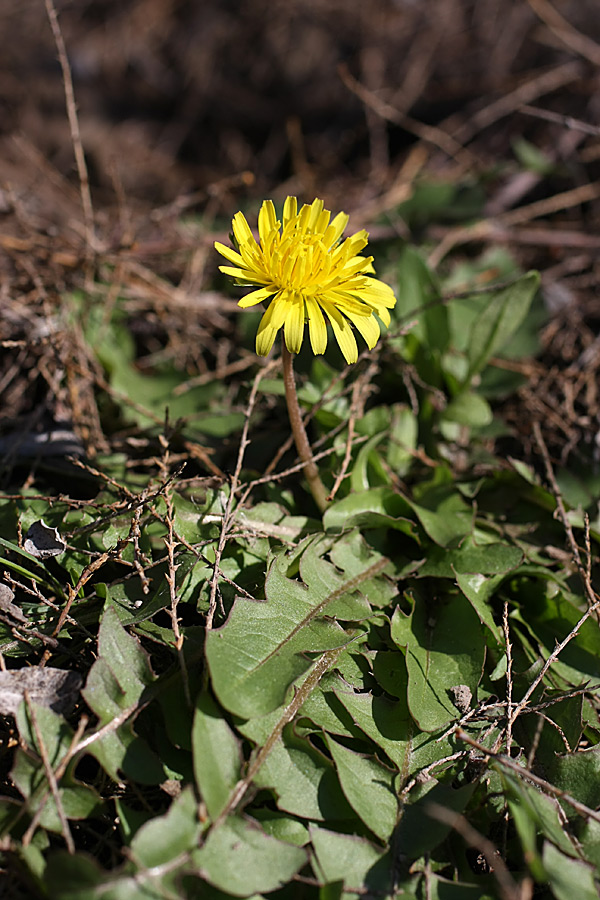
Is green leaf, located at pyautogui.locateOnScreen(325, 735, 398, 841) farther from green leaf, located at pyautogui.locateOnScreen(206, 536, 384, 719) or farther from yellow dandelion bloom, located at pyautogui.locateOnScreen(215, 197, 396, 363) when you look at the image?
yellow dandelion bloom, located at pyautogui.locateOnScreen(215, 197, 396, 363)

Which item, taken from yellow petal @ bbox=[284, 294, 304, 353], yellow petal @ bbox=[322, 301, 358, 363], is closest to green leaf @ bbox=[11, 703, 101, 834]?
yellow petal @ bbox=[284, 294, 304, 353]

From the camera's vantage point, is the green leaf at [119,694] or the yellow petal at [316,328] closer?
the green leaf at [119,694]

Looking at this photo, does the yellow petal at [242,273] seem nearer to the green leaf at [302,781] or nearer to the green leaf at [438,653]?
the green leaf at [438,653]

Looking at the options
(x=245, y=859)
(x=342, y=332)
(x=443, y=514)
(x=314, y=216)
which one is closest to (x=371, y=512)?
(x=443, y=514)

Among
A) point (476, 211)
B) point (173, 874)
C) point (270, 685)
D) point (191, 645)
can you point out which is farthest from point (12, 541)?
point (476, 211)

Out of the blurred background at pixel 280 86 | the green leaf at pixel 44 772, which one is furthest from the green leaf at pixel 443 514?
the blurred background at pixel 280 86

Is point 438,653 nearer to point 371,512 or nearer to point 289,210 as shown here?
point 371,512
